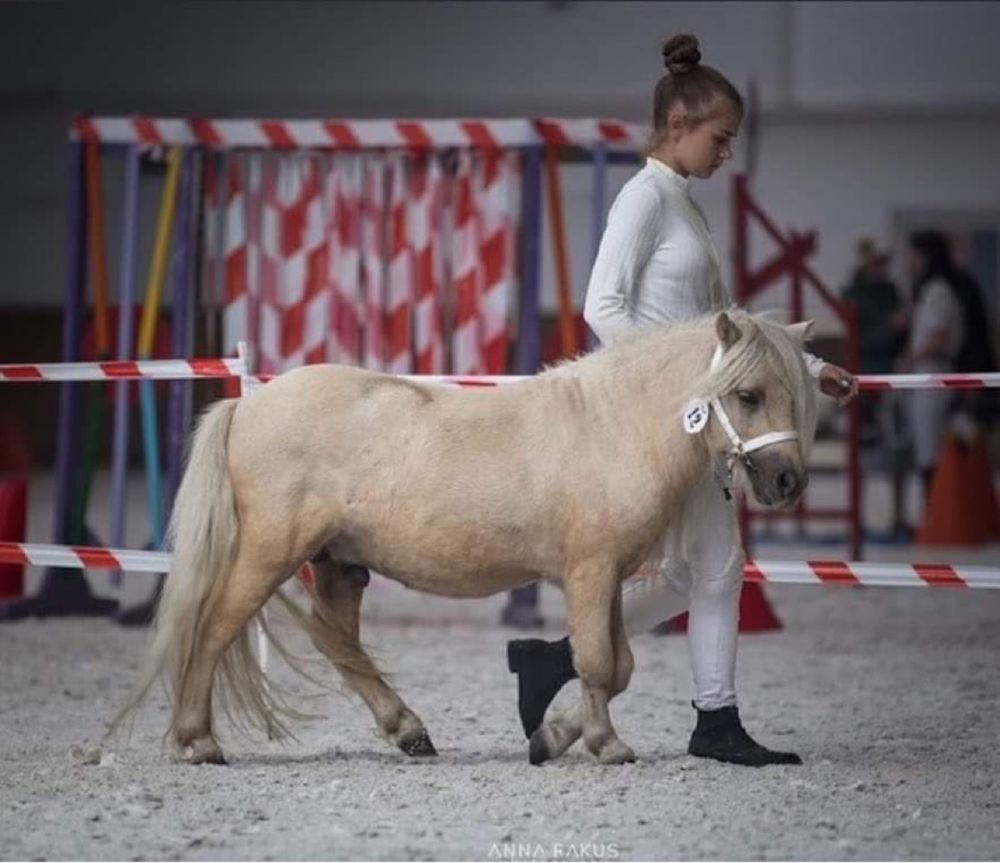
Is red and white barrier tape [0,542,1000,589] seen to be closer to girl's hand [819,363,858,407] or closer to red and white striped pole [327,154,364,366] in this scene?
girl's hand [819,363,858,407]

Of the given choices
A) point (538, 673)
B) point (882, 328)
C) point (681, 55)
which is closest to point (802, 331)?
point (681, 55)

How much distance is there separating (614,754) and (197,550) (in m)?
1.11

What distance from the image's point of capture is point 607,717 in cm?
561

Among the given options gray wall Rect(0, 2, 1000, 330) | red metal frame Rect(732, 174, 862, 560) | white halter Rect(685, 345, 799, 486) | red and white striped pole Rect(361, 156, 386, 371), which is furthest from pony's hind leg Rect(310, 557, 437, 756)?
red metal frame Rect(732, 174, 862, 560)

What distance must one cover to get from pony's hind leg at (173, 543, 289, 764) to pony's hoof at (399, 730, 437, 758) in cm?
46

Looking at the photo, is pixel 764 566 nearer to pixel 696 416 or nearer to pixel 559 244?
pixel 696 416

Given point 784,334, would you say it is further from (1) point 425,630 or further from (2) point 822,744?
(1) point 425,630

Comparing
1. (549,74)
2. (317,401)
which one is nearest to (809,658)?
(317,401)

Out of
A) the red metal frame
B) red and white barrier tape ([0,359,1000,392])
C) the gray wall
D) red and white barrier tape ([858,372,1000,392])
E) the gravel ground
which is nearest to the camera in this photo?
the gravel ground

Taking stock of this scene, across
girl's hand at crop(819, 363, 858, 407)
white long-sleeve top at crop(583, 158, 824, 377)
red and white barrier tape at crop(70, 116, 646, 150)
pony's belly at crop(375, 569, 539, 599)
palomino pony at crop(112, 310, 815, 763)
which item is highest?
red and white barrier tape at crop(70, 116, 646, 150)

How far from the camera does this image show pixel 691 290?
573 centimetres

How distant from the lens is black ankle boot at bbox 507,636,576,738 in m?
5.88

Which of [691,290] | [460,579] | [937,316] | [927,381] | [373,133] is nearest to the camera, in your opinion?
[460,579]

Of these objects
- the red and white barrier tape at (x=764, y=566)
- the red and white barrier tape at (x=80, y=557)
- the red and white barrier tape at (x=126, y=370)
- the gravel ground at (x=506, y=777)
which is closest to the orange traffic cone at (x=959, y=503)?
the gravel ground at (x=506, y=777)
